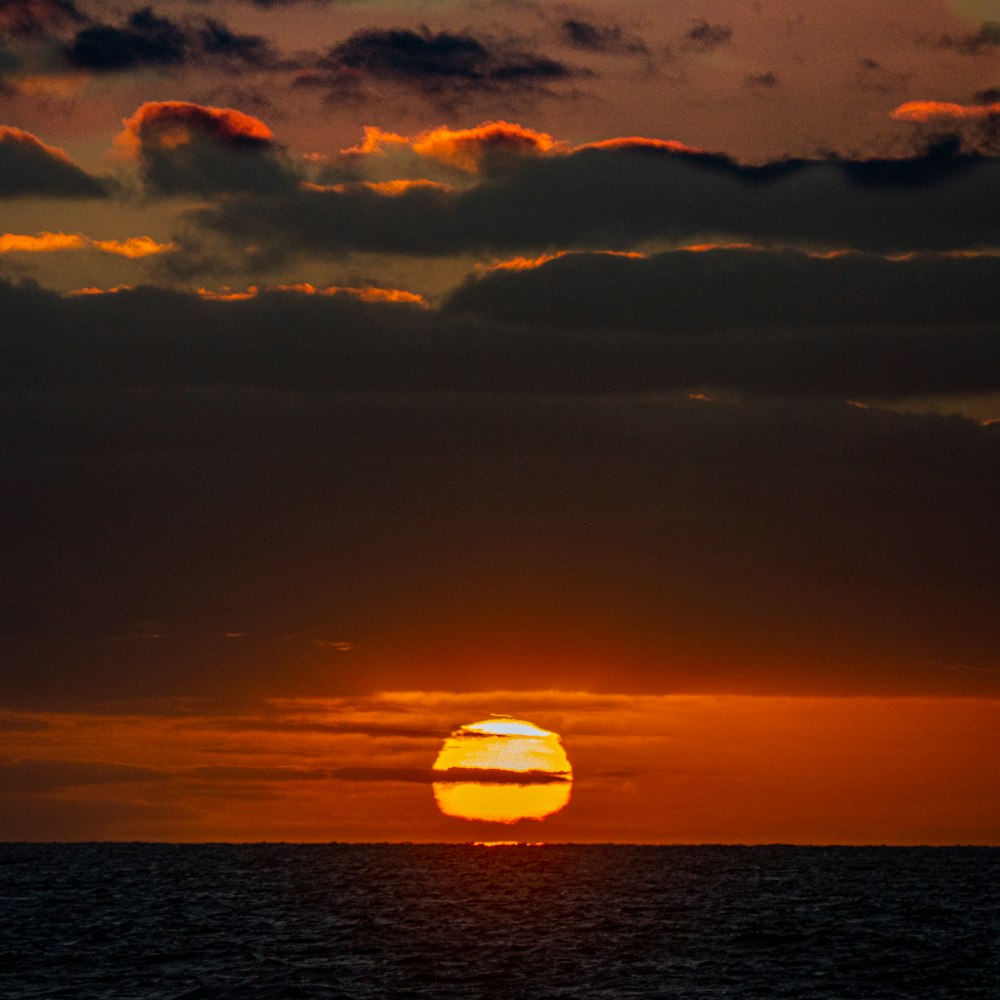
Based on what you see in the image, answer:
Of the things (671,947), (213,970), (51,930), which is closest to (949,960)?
(671,947)

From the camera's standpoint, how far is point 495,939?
80500 mm

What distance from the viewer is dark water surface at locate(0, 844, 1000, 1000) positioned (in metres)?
62.1

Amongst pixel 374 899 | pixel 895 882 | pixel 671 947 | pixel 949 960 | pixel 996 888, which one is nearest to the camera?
pixel 949 960

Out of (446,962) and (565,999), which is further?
(446,962)

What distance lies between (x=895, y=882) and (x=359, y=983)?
314 ft

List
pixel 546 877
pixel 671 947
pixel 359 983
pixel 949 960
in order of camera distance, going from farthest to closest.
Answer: pixel 546 877 → pixel 671 947 → pixel 949 960 → pixel 359 983

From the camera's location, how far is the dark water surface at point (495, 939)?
62.1 meters

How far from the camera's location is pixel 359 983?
6256 centimetres

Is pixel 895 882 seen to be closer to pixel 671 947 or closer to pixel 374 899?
pixel 374 899

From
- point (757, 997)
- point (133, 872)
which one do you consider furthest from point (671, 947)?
point (133, 872)

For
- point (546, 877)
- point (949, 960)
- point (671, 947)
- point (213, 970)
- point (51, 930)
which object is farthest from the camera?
point (546, 877)

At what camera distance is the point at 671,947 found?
77.0m

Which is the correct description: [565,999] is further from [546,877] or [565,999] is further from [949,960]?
[546,877]

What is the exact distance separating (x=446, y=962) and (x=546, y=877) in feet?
308
